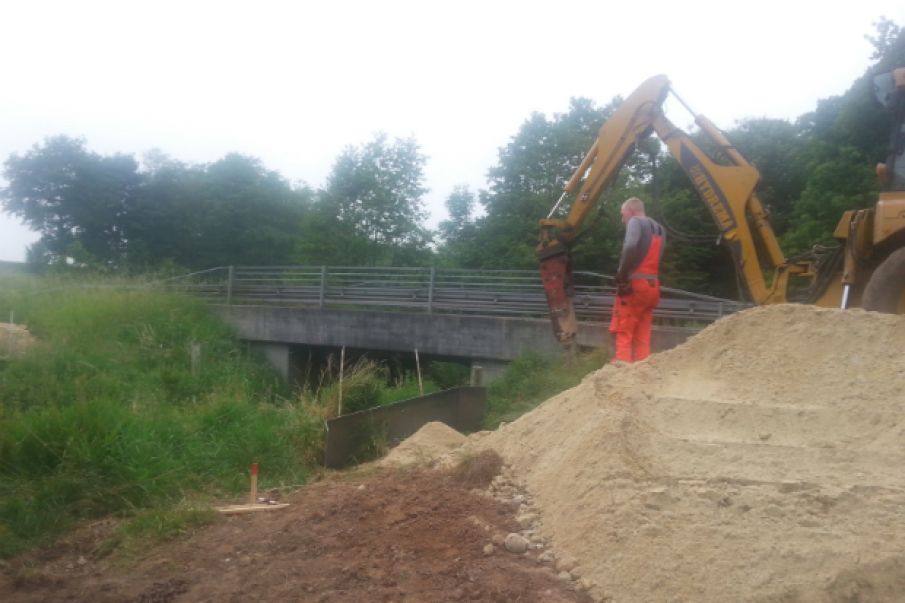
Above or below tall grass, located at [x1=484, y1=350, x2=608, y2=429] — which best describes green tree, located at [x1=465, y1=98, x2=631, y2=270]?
above

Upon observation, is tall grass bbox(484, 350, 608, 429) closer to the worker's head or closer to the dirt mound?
the worker's head

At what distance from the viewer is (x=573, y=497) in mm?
5000

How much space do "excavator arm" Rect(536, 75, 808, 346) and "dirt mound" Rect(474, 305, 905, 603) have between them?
325 centimetres

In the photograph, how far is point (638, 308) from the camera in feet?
27.0

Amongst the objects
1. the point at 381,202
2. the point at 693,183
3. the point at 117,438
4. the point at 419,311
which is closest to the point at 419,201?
the point at 381,202

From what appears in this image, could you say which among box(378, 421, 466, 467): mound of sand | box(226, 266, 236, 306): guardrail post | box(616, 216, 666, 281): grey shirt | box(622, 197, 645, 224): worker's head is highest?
box(622, 197, 645, 224): worker's head

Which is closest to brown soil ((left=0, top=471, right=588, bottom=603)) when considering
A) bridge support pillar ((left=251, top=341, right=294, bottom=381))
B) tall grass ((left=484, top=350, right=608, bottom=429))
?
tall grass ((left=484, top=350, right=608, bottom=429))

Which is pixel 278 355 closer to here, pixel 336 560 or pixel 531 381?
pixel 531 381

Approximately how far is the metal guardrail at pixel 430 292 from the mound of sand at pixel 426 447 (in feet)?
18.6

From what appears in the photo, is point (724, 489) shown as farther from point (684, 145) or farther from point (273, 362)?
point (273, 362)

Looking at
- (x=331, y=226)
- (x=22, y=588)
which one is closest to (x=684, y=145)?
(x=22, y=588)

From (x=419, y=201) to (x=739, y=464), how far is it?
24.8 metres

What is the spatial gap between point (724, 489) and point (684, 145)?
6.52 m

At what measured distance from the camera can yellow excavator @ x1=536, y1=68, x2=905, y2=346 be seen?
8086 millimetres
